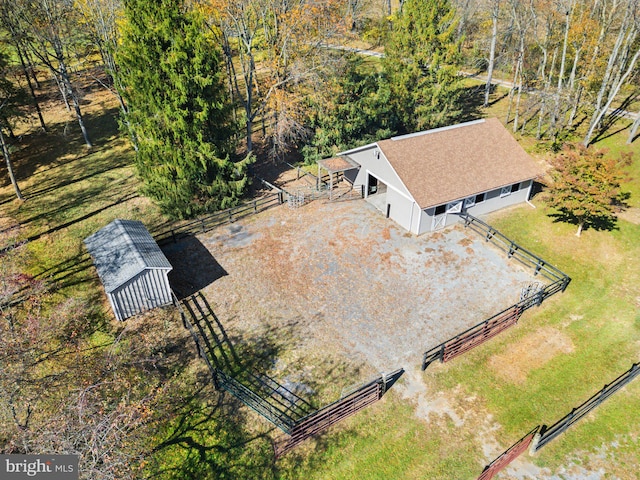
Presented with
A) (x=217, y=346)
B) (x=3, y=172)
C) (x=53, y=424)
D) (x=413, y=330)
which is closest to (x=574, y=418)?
(x=413, y=330)

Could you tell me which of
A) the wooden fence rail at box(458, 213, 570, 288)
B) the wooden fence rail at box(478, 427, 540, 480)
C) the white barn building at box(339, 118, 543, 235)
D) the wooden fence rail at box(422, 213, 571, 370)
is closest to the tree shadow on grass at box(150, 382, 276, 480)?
the wooden fence rail at box(478, 427, 540, 480)

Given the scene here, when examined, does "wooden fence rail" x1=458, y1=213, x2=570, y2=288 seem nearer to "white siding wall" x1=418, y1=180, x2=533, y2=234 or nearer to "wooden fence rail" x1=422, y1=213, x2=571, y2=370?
"wooden fence rail" x1=422, y1=213, x2=571, y2=370

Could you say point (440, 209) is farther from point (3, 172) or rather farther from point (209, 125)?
point (3, 172)

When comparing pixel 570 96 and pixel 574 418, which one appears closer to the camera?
pixel 574 418

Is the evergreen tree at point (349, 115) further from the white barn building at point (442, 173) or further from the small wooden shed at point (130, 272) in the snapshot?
the small wooden shed at point (130, 272)

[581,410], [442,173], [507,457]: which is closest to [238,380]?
[507,457]

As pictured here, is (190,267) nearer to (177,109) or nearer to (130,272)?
(130,272)
